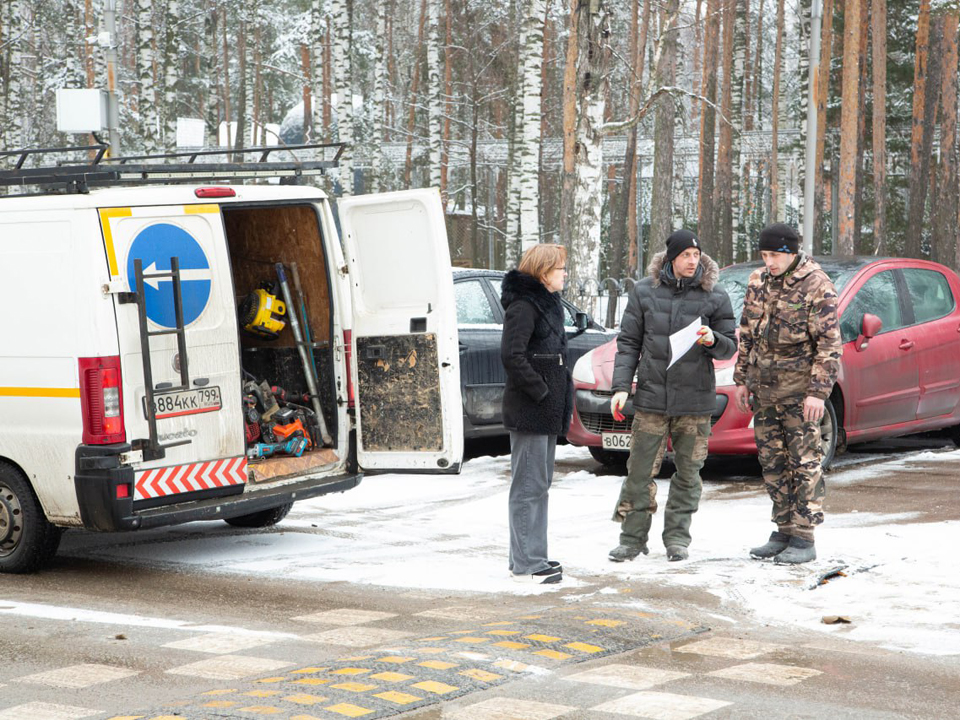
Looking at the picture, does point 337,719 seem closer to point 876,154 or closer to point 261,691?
point 261,691

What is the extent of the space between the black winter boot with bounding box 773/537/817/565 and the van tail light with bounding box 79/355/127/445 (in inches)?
145

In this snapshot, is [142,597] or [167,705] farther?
[142,597]

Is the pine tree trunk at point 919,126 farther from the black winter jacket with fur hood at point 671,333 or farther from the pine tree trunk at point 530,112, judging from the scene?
the black winter jacket with fur hood at point 671,333

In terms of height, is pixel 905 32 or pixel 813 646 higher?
pixel 905 32

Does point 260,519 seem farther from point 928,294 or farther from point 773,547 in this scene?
point 928,294

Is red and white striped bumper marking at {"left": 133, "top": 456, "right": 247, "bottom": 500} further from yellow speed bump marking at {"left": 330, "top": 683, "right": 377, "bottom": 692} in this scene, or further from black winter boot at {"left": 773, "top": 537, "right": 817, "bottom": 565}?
black winter boot at {"left": 773, "top": 537, "right": 817, "bottom": 565}

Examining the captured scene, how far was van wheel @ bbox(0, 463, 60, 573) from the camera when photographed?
7.54 meters

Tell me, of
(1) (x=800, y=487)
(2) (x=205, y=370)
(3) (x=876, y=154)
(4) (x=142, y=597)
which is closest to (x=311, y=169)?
(2) (x=205, y=370)

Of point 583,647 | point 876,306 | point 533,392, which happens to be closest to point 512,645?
point 583,647

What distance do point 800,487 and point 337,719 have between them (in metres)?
3.67

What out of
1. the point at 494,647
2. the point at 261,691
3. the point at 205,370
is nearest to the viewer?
the point at 261,691

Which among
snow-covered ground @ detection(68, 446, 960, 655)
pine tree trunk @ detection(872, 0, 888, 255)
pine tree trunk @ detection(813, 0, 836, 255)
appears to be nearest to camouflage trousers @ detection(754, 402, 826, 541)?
snow-covered ground @ detection(68, 446, 960, 655)

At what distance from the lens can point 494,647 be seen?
577cm

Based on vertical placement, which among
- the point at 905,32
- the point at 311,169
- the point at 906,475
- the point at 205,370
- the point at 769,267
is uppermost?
the point at 905,32
